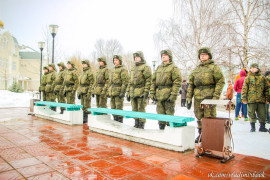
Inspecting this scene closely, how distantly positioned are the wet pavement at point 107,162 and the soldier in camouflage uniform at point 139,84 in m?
1.46

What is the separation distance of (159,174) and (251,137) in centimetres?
368

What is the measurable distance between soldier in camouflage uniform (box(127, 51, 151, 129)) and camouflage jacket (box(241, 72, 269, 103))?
3.11 m

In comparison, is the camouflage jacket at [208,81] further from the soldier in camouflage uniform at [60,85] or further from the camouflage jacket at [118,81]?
the soldier in camouflage uniform at [60,85]

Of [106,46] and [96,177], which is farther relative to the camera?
[106,46]

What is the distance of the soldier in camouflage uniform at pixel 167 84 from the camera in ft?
17.3

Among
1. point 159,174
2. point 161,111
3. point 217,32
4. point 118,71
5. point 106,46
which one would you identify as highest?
point 106,46

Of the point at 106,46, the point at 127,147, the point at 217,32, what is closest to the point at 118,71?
the point at 127,147

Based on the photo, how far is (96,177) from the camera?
2.92 m

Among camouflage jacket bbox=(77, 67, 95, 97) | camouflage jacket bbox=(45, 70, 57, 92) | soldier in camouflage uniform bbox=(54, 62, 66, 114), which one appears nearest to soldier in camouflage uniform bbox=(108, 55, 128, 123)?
camouflage jacket bbox=(77, 67, 95, 97)

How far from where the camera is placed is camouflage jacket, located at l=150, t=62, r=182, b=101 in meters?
5.28

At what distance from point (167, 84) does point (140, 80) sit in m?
1.00

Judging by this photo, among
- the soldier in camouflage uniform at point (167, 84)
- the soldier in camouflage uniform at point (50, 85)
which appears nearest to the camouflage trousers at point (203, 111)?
the soldier in camouflage uniform at point (167, 84)

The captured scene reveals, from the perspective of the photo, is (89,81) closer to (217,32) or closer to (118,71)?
(118,71)

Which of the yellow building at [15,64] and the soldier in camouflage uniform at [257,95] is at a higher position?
the yellow building at [15,64]
